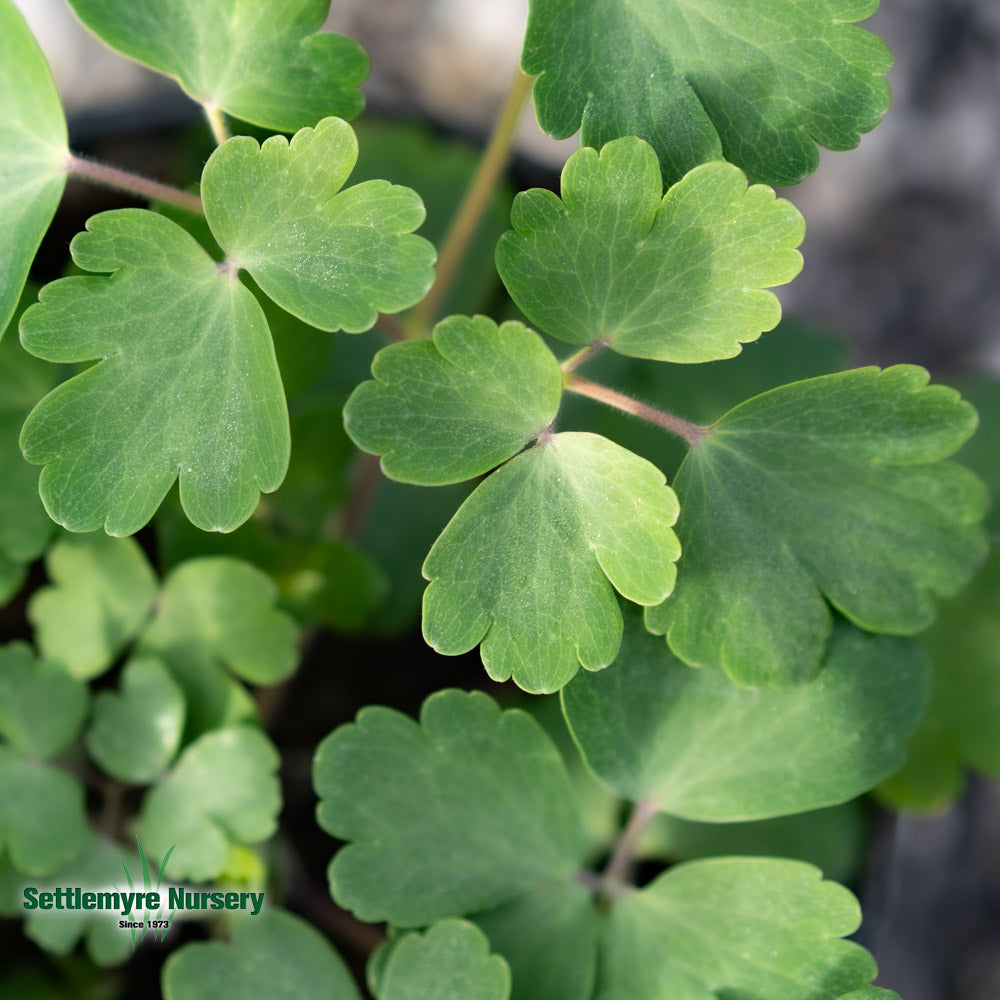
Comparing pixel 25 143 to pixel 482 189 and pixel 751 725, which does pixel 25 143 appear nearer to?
pixel 482 189

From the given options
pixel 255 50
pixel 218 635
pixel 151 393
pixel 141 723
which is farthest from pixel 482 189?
pixel 141 723

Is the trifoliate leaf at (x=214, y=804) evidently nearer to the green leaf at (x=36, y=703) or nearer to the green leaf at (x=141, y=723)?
the green leaf at (x=141, y=723)

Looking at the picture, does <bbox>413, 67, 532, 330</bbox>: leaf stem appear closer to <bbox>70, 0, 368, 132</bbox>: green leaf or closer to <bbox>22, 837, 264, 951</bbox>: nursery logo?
<bbox>70, 0, 368, 132</bbox>: green leaf

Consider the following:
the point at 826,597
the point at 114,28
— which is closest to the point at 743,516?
the point at 826,597

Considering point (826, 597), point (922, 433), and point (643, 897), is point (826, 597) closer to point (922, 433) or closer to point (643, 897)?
point (922, 433)

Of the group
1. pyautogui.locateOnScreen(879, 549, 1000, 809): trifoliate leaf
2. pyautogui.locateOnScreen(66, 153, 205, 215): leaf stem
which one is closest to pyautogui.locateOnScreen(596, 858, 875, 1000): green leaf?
pyautogui.locateOnScreen(879, 549, 1000, 809): trifoliate leaf

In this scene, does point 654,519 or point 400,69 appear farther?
point 400,69
